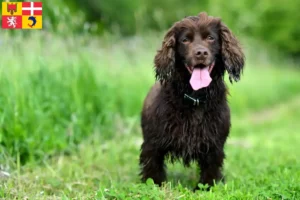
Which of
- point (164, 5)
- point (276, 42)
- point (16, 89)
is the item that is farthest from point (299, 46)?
point (16, 89)

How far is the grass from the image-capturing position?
4.75 m

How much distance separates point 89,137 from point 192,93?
2971 mm

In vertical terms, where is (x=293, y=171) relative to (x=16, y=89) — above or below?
below

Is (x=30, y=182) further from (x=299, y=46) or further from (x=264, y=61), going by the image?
(x=299, y=46)

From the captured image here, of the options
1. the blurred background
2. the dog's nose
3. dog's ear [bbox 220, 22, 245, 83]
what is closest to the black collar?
dog's ear [bbox 220, 22, 245, 83]

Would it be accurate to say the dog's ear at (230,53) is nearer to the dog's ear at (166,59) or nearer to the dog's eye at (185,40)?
the dog's eye at (185,40)

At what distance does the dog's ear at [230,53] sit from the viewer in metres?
4.93

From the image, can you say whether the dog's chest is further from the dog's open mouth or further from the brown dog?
the dog's open mouth

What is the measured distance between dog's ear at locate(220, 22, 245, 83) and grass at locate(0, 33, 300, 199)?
108 cm

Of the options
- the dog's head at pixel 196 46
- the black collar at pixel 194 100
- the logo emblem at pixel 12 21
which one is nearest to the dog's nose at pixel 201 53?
the dog's head at pixel 196 46

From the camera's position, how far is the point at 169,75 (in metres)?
4.93

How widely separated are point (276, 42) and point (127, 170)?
3124 cm

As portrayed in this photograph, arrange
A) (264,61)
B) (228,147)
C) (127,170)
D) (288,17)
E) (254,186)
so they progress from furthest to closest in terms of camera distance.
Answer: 1. (288,17)
2. (264,61)
3. (228,147)
4. (127,170)
5. (254,186)

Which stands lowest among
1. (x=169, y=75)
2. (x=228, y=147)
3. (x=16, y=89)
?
(x=228, y=147)
